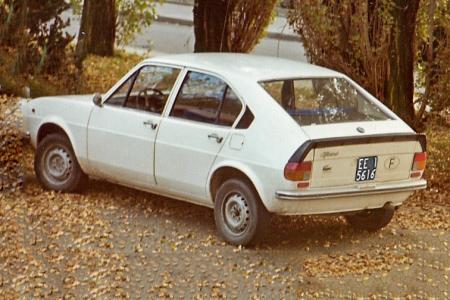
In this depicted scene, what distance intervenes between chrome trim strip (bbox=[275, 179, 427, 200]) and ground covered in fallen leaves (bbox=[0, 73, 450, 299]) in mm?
532

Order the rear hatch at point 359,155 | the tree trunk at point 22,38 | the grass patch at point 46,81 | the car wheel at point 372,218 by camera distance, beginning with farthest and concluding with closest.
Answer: the grass patch at point 46,81, the tree trunk at point 22,38, the car wheel at point 372,218, the rear hatch at point 359,155

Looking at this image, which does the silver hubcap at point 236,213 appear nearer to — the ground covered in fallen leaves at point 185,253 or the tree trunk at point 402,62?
the ground covered in fallen leaves at point 185,253

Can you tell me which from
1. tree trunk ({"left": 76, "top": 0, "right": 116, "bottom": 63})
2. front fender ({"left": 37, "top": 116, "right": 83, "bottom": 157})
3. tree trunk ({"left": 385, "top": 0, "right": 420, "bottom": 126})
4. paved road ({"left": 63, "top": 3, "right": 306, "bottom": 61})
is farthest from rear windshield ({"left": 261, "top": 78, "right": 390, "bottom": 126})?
paved road ({"left": 63, "top": 3, "right": 306, "bottom": 61})

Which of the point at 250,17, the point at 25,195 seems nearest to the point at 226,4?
the point at 250,17

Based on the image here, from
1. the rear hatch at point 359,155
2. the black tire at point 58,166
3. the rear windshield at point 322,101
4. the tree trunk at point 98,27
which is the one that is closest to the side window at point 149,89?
the black tire at point 58,166

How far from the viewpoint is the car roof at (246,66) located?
390 inches

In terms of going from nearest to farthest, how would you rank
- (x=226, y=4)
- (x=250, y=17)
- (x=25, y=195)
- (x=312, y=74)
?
1. (x=312, y=74)
2. (x=25, y=195)
3. (x=226, y=4)
4. (x=250, y=17)

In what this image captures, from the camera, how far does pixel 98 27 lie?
789 inches

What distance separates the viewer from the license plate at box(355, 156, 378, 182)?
9391mm

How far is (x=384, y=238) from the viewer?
10.2m

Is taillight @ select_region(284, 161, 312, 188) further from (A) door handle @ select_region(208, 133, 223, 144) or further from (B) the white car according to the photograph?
(A) door handle @ select_region(208, 133, 223, 144)

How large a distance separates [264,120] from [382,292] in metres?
1.69

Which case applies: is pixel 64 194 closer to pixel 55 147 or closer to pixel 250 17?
pixel 55 147

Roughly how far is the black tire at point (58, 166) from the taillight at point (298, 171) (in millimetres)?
2732
